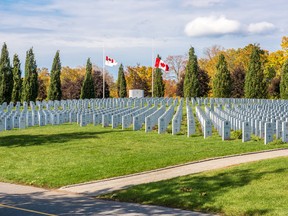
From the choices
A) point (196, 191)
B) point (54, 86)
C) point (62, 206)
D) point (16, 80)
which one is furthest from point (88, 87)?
point (62, 206)

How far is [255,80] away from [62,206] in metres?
58.3

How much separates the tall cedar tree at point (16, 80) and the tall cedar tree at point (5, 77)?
209cm

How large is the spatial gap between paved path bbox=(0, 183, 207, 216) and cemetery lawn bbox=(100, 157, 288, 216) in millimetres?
605

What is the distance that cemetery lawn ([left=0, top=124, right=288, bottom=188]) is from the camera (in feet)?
53.9

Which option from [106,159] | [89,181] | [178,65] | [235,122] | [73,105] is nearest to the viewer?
[89,181]

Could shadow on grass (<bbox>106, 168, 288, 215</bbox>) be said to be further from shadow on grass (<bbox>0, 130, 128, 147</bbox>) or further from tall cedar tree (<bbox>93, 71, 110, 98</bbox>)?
tall cedar tree (<bbox>93, 71, 110, 98</bbox>)

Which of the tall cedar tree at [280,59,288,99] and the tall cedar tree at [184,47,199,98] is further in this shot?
the tall cedar tree at [184,47,199,98]

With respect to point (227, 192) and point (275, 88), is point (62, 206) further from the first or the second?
point (275, 88)

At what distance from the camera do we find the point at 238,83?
258ft

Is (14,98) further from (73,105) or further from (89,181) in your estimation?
(89,181)

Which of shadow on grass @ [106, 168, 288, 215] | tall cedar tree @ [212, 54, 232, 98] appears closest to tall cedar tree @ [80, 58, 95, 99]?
tall cedar tree @ [212, 54, 232, 98]

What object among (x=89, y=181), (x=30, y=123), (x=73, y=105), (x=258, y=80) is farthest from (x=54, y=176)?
(x=258, y=80)

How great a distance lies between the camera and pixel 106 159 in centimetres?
1845

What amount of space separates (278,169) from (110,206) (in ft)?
18.6
